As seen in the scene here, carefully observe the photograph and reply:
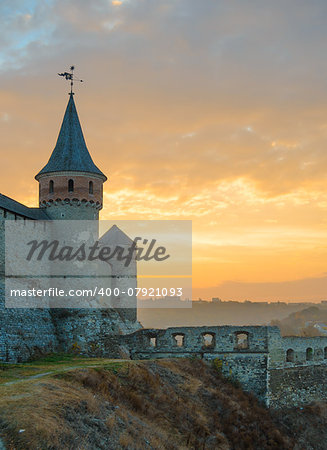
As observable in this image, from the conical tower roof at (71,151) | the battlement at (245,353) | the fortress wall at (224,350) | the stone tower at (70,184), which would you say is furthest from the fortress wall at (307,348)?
the conical tower roof at (71,151)

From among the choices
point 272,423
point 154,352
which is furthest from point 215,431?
point 154,352

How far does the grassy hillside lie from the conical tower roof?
42.9 ft

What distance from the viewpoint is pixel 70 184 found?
32.9 metres

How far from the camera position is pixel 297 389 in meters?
30.9

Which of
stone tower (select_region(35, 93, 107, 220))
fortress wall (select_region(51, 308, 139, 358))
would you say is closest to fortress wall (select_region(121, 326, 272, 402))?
fortress wall (select_region(51, 308, 139, 358))

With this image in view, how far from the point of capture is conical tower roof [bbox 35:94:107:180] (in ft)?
109

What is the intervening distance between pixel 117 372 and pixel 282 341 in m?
13.3

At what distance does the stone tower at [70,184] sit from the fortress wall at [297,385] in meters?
15.9

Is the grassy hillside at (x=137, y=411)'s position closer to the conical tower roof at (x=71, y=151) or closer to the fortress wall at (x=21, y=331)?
the fortress wall at (x=21, y=331)

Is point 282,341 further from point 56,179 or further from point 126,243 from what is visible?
point 56,179

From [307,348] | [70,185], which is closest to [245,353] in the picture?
[307,348]

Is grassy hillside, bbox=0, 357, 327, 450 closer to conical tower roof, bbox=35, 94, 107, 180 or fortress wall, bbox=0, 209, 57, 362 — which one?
fortress wall, bbox=0, 209, 57, 362

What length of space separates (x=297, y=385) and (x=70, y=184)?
19.8 m

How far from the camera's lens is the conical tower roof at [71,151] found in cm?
3309
